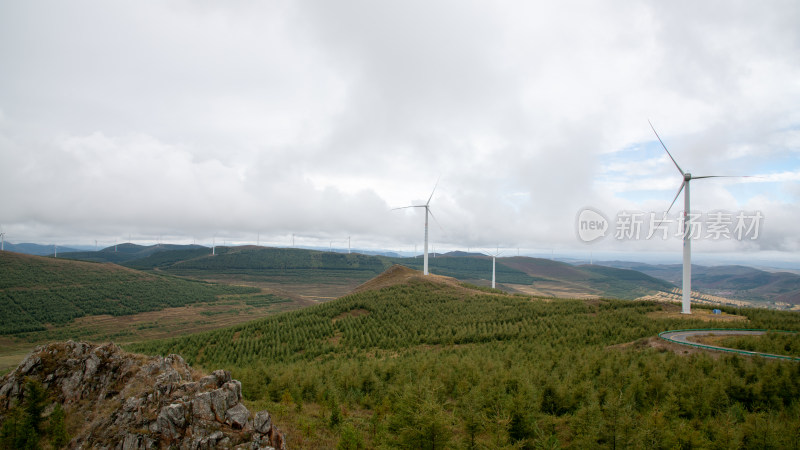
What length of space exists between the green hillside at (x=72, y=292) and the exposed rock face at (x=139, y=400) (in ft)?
329

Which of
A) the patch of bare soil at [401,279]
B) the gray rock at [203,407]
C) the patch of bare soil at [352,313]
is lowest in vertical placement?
the patch of bare soil at [352,313]

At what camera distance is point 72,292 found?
121m

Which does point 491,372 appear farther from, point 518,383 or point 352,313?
point 352,313

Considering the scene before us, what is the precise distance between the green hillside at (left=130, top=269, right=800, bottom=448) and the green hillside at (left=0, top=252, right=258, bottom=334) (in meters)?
82.3

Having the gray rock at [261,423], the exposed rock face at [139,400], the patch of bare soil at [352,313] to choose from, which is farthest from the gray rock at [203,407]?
the patch of bare soil at [352,313]

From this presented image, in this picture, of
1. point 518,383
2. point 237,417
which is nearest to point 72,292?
→ point 237,417

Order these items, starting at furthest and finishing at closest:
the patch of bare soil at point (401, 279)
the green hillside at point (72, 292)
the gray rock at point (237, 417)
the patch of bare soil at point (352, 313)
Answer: the green hillside at point (72, 292) < the patch of bare soil at point (401, 279) < the patch of bare soil at point (352, 313) < the gray rock at point (237, 417)

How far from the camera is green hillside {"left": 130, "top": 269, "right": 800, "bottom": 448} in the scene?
1389cm

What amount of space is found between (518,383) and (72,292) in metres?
158

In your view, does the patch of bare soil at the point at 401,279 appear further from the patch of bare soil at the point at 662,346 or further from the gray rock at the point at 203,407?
the gray rock at the point at 203,407

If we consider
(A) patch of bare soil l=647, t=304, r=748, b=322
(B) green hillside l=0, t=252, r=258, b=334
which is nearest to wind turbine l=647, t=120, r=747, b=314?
(A) patch of bare soil l=647, t=304, r=748, b=322

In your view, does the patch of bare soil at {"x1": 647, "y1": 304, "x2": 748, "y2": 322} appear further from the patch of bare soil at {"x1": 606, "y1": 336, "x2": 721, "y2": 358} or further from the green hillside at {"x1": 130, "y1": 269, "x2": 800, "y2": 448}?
the patch of bare soil at {"x1": 606, "y1": 336, "x2": 721, "y2": 358}

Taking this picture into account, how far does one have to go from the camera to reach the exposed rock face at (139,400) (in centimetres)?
1483

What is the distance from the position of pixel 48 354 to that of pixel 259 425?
17.6m
